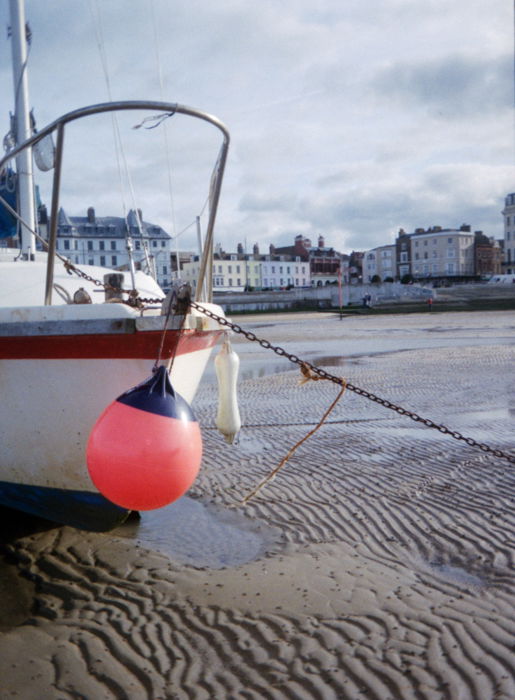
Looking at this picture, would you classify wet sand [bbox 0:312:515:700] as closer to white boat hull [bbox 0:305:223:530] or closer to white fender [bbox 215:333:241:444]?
white boat hull [bbox 0:305:223:530]

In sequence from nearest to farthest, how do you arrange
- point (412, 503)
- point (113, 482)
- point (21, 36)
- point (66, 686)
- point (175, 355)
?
point (66, 686), point (113, 482), point (175, 355), point (412, 503), point (21, 36)

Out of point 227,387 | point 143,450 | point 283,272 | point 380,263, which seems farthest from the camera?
point 380,263

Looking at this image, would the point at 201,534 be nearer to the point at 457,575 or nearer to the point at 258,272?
the point at 457,575

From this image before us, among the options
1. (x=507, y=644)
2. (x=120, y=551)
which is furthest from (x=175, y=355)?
(x=507, y=644)

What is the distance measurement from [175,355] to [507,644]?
8.19ft

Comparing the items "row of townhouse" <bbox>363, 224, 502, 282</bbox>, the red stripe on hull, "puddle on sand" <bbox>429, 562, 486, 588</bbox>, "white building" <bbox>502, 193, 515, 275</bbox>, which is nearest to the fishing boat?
the red stripe on hull

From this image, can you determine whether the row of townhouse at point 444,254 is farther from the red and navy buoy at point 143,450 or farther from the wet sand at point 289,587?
the red and navy buoy at point 143,450

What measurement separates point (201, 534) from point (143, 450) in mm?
1596

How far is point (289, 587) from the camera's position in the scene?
3.81 meters

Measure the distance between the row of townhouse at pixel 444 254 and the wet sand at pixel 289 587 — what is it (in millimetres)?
103414

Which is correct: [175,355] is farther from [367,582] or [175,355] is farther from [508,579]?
[508,579]

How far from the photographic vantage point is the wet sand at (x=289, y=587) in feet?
9.74

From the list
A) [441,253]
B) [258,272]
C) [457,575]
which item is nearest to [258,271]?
[258,272]

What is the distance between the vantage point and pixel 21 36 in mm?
7965
